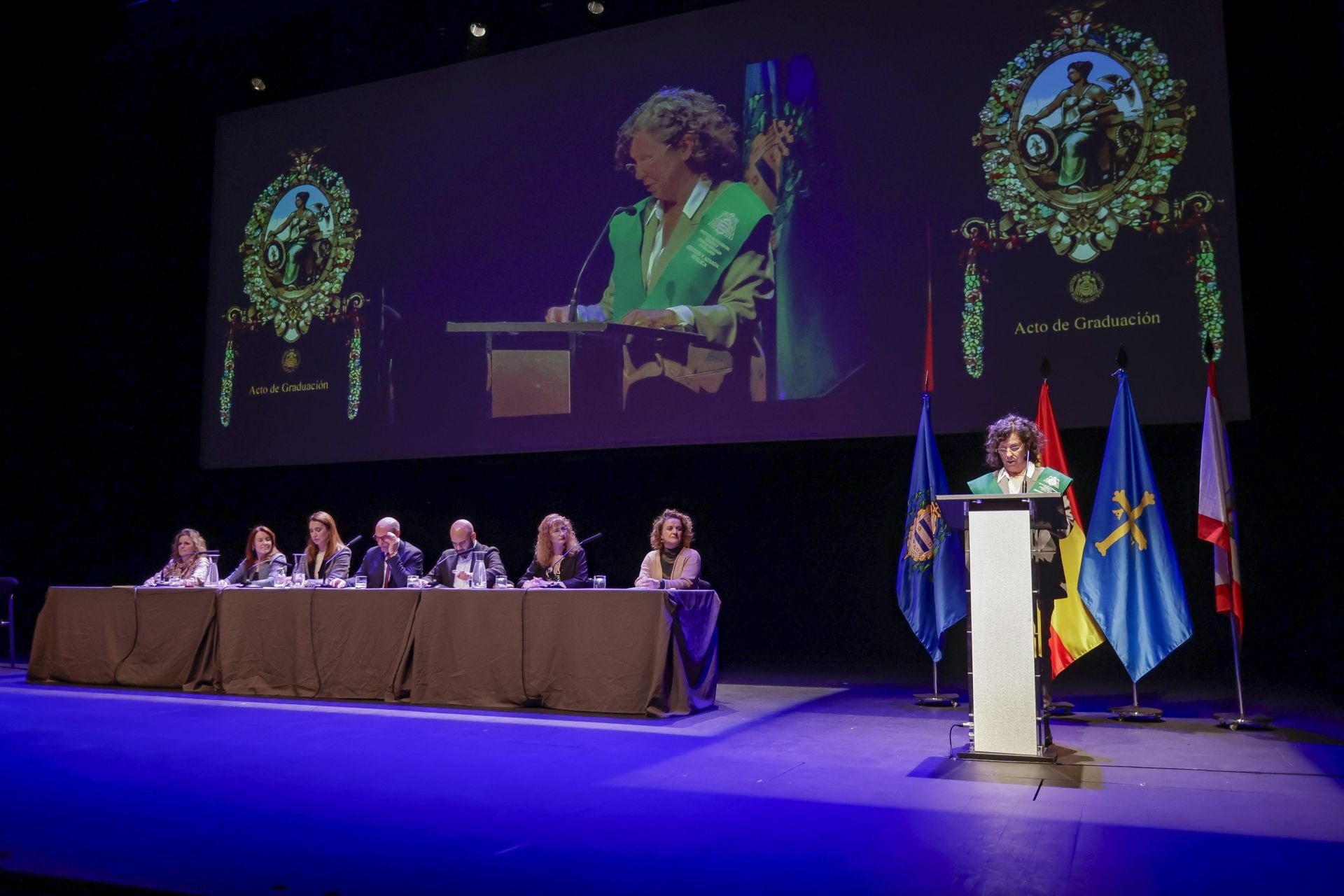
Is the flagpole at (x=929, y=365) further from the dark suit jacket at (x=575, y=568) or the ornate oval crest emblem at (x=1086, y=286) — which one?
the dark suit jacket at (x=575, y=568)

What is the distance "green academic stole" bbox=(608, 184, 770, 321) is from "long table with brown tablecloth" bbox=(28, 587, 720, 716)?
7.34ft

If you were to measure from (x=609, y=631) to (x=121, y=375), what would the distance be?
19.6 feet

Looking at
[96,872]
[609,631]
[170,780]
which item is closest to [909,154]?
[609,631]

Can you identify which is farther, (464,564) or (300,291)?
(300,291)

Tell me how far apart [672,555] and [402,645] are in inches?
63.7

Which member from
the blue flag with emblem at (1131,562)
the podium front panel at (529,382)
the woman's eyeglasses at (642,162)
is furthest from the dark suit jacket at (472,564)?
the blue flag with emblem at (1131,562)

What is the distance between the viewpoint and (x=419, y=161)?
782 centimetres

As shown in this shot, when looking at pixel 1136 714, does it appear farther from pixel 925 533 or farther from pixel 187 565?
pixel 187 565

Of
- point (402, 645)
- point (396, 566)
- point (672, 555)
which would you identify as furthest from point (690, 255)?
point (402, 645)

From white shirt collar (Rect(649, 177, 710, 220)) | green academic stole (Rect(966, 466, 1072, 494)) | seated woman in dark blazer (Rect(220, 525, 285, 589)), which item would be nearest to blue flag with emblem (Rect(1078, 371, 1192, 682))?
green academic stole (Rect(966, 466, 1072, 494))

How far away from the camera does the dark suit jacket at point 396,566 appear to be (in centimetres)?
669

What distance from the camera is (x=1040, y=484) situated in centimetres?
425

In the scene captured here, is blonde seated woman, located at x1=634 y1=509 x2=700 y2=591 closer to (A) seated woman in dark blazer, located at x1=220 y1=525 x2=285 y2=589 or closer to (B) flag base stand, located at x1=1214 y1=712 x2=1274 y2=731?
(A) seated woman in dark blazer, located at x1=220 y1=525 x2=285 y2=589

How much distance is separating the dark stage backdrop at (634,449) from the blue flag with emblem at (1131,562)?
0.51m
